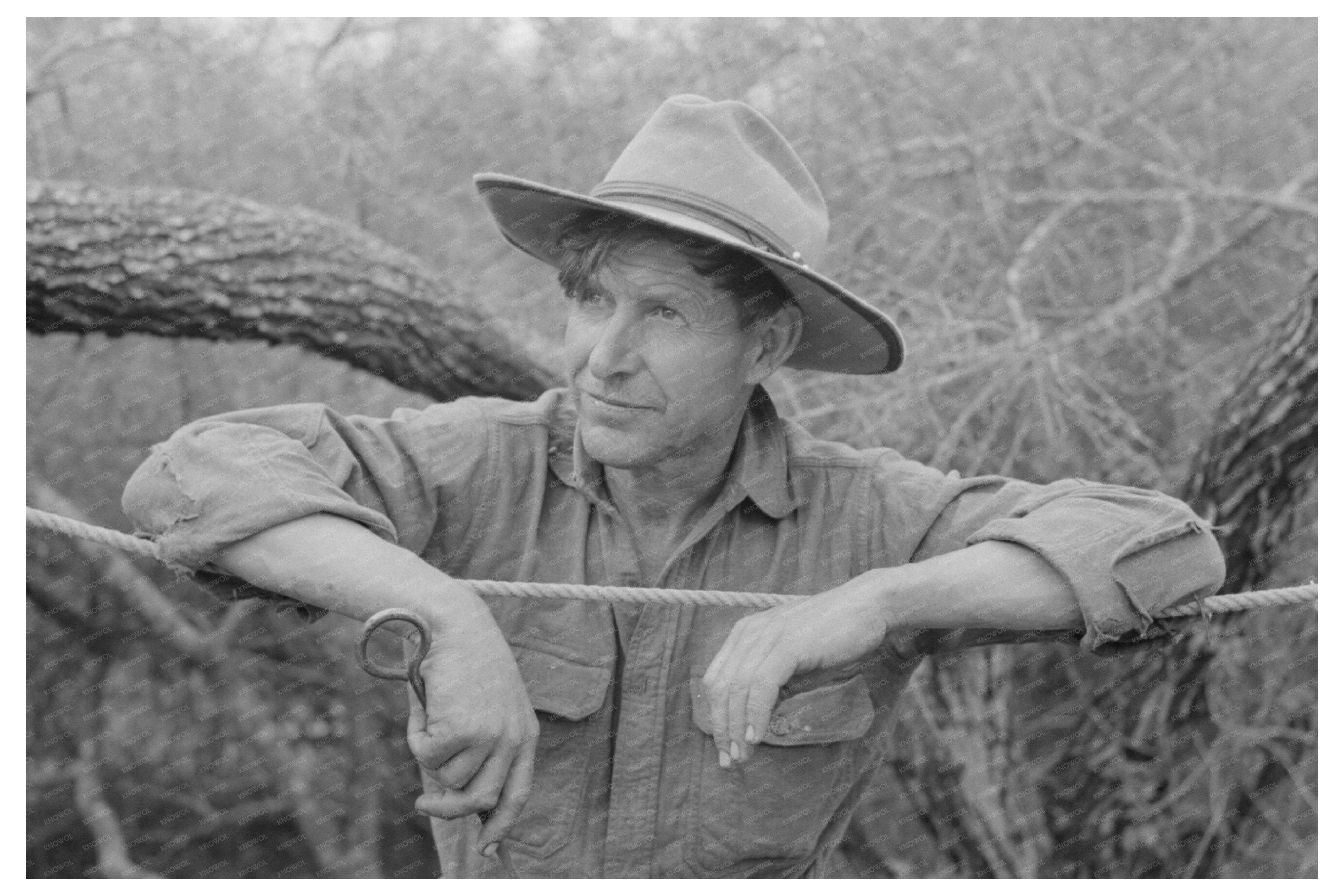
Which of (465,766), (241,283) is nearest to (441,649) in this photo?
(465,766)

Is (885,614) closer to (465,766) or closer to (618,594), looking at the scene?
(618,594)

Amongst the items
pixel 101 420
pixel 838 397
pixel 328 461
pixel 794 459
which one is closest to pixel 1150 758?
pixel 838 397

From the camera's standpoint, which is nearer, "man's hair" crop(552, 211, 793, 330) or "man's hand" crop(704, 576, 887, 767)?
"man's hand" crop(704, 576, 887, 767)

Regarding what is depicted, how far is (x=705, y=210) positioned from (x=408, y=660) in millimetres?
826

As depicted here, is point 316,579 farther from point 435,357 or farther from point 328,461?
point 435,357

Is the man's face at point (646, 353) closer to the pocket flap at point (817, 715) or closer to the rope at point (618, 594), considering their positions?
the rope at point (618, 594)

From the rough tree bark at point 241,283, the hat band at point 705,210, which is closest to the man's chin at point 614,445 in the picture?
the hat band at point 705,210

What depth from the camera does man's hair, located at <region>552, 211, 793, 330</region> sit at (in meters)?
2.02

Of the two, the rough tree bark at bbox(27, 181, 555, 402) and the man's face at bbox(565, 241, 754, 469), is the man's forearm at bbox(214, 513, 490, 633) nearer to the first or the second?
the man's face at bbox(565, 241, 754, 469)

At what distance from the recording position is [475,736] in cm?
158

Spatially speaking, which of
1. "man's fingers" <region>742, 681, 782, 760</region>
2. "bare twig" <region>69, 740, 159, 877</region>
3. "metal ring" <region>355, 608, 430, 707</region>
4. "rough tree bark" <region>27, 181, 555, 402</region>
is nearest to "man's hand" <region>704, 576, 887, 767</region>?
"man's fingers" <region>742, 681, 782, 760</region>

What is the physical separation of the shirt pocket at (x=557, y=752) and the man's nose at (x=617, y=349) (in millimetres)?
489

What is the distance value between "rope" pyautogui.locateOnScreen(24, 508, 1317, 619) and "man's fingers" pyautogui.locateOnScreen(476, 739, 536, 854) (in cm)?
27

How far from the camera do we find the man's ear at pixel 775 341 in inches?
84.8
